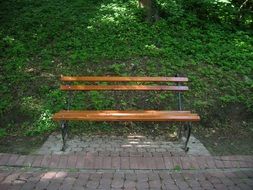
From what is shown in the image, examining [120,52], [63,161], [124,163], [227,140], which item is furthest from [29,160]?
[120,52]

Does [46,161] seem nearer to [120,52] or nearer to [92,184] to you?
[92,184]

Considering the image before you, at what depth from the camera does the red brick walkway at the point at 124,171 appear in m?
4.38

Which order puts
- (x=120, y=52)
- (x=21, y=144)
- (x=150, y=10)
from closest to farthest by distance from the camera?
(x=21, y=144) < (x=120, y=52) < (x=150, y=10)

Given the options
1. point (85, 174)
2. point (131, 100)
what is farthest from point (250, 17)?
point (85, 174)

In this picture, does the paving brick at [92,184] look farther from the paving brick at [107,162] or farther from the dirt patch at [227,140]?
the dirt patch at [227,140]

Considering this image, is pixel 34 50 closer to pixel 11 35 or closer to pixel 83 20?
pixel 11 35

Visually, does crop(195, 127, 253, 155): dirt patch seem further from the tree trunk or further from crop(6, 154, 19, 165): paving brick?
the tree trunk

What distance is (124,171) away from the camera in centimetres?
472

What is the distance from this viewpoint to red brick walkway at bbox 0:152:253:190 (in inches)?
172

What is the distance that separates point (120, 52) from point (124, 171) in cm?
336

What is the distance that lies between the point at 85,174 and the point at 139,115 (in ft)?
3.43

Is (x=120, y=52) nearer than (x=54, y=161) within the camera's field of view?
No

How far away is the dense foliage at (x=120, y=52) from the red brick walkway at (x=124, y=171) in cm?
106

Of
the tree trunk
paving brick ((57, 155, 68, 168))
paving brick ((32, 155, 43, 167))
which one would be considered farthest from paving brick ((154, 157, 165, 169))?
the tree trunk
